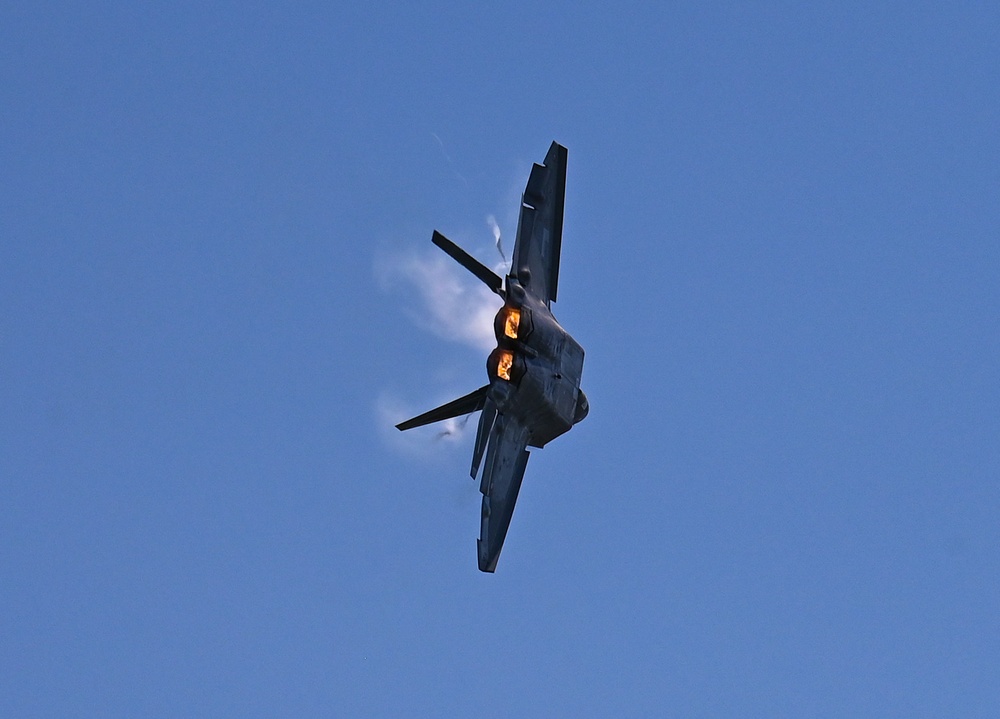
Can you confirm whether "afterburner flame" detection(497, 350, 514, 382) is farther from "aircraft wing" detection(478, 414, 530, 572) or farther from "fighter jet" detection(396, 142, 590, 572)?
"aircraft wing" detection(478, 414, 530, 572)

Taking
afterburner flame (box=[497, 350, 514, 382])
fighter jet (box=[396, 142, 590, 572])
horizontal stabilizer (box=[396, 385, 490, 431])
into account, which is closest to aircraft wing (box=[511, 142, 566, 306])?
fighter jet (box=[396, 142, 590, 572])

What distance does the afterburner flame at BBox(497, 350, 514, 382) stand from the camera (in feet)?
166

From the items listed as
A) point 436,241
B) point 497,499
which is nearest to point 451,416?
point 497,499

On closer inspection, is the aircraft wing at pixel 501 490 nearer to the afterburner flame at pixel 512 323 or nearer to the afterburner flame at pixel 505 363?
the afterburner flame at pixel 505 363

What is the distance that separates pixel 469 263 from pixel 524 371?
4123 mm

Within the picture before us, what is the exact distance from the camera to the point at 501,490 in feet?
173

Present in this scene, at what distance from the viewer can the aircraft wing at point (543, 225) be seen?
52562mm

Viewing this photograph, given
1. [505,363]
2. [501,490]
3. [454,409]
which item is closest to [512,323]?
[505,363]

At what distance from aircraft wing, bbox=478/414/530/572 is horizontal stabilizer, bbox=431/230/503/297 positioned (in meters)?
4.66

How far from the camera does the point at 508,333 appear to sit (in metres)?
50.2

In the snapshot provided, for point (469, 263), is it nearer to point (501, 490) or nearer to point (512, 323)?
point (512, 323)

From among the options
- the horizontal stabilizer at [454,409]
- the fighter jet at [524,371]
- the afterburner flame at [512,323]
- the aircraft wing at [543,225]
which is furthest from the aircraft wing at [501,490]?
the aircraft wing at [543,225]

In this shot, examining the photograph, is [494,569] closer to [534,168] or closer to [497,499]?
[497,499]

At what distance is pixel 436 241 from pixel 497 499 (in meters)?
9.61
